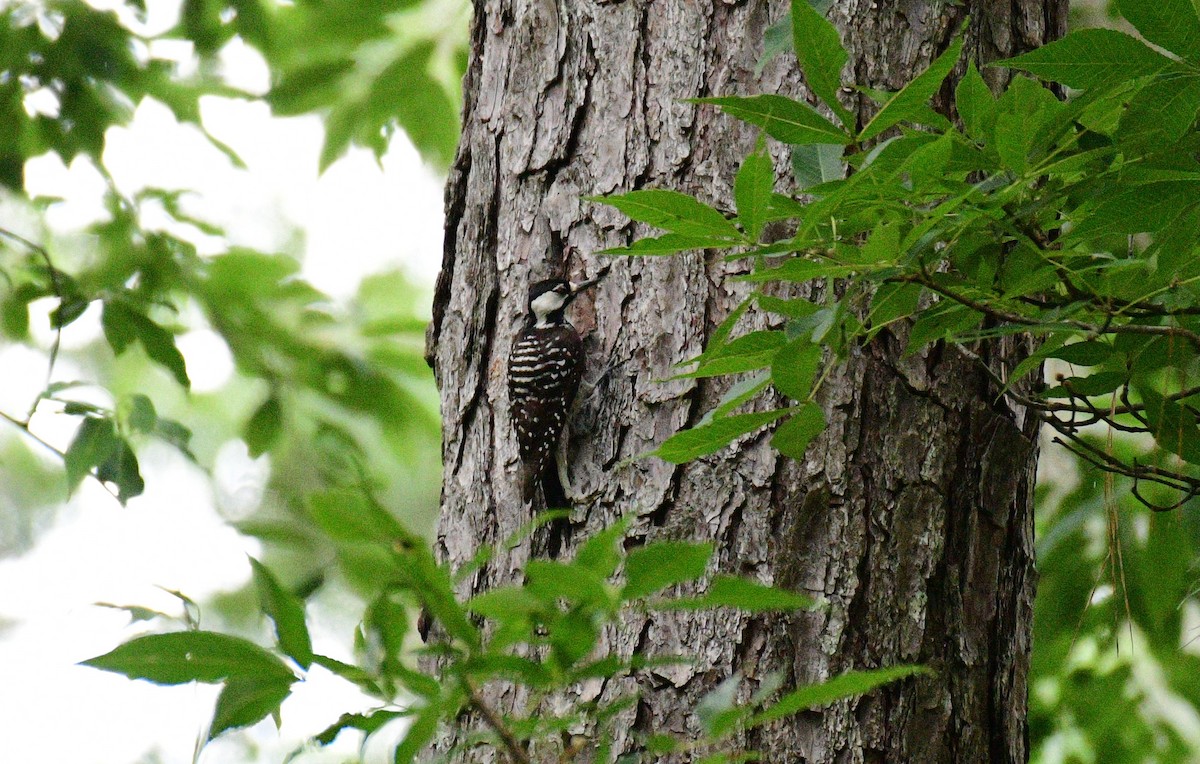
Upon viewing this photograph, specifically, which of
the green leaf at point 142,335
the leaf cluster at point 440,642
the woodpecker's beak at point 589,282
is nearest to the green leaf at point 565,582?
the leaf cluster at point 440,642

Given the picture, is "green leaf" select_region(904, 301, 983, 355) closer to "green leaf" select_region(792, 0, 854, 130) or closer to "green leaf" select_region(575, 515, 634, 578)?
"green leaf" select_region(792, 0, 854, 130)

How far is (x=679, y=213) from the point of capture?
104 centimetres

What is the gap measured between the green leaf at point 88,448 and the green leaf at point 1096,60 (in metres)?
2.18

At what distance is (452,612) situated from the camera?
0.71m

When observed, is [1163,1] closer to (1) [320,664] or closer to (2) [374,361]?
(1) [320,664]

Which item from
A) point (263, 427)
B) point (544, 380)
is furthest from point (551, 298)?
point (263, 427)

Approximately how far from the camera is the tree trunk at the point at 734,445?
158cm

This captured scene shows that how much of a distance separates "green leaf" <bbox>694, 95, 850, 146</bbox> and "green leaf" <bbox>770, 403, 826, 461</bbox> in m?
0.30

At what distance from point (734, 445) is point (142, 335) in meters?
1.81

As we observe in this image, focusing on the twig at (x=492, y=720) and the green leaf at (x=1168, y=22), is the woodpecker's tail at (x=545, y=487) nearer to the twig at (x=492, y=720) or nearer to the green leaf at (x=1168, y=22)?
the twig at (x=492, y=720)

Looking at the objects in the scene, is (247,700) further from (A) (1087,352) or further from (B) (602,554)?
(A) (1087,352)

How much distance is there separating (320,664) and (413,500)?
5.54m

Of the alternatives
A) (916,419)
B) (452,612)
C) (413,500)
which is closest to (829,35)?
(452,612)

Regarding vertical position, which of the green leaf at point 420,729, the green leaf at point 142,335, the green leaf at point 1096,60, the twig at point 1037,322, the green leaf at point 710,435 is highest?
the green leaf at point 142,335
